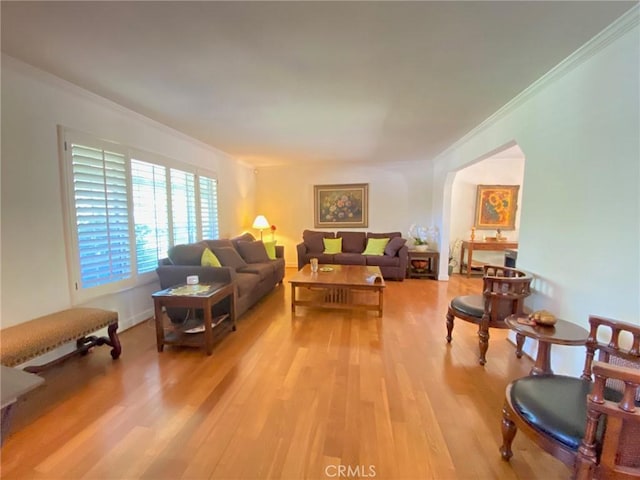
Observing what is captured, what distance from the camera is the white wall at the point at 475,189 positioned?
5609 mm

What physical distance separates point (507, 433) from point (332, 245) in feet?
15.0

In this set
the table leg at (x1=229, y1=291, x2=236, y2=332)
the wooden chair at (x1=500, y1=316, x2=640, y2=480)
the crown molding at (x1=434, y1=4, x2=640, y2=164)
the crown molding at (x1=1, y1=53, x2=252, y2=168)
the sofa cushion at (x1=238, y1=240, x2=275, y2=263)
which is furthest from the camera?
the sofa cushion at (x1=238, y1=240, x2=275, y2=263)

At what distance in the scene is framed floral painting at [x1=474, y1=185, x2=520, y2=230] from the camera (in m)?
5.63

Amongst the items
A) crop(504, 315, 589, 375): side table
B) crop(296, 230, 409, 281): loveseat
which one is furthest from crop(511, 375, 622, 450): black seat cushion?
crop(296, 230, 409, 281): loveseat

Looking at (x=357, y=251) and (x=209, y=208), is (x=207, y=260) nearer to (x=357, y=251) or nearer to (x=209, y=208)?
(x=209, y=208)

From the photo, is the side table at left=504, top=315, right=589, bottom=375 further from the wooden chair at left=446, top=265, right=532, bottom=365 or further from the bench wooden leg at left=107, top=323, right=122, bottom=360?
the bench wooden leg at left=107, top=323, right=122, bottom=360

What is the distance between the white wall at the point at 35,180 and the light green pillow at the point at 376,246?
166 inches

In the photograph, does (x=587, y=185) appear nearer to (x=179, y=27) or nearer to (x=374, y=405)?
(x=374, y=405)

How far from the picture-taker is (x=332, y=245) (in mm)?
5871

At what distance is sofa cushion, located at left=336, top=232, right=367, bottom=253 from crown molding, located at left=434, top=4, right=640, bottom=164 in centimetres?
331

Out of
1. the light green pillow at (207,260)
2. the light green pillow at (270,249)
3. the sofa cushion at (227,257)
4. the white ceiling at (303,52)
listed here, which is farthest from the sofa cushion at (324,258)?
the white ceiling at (303,52)

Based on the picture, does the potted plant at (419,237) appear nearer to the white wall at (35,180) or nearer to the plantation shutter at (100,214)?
the plantation shutter at (100,214)

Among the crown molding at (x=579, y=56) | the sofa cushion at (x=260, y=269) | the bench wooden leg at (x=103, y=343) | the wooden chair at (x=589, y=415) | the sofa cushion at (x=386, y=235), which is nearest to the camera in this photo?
the wooden chair at (x=589, y=415)

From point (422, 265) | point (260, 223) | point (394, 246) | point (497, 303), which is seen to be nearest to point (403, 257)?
point (394, 246)
